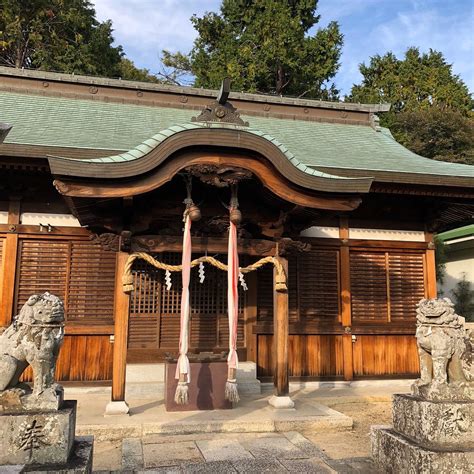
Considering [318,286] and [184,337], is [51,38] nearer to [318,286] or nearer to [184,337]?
[318,286]

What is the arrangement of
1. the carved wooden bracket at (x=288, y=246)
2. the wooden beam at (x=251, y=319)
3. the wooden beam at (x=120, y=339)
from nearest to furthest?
1. the wooden beam at (x=120, y=339)
2. the carved wooden bracket at (x=288, y=246)
3. the wooden beam at (x=251, y=319)

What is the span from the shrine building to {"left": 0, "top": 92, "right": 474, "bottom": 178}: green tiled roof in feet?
0.21

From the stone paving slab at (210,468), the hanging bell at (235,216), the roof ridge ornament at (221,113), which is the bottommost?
the stone paving slab at (210,468)

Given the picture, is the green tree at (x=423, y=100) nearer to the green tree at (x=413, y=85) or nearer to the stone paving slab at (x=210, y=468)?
the green tree at (x=413, y=85)

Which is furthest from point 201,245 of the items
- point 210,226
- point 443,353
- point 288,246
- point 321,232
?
point 443,353

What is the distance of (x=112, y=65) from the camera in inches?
994

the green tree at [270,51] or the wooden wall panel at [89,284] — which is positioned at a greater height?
the green tree at [270,51]

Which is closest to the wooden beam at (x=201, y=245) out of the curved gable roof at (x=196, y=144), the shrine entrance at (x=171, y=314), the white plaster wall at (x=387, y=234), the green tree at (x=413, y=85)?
the curved gable roof at (x=196, y=144)

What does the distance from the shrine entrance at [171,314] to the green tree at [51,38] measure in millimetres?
17749

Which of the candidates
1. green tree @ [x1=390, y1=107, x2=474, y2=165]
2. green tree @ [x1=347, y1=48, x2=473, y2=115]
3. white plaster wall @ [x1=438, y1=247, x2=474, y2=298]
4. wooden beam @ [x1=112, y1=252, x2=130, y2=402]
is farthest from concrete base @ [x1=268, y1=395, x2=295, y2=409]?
green tree @ [x1=347, y1=48, x2=473, y2=115]

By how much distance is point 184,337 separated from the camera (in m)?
6.04

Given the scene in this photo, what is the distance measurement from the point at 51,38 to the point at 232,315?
2198cm

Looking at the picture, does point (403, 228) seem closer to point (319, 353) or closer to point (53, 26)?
point (319, 353)

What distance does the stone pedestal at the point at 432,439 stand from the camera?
11.6 feet
